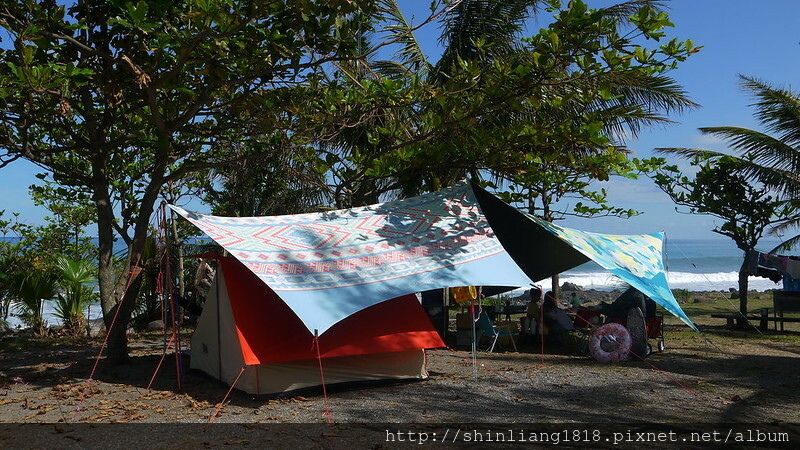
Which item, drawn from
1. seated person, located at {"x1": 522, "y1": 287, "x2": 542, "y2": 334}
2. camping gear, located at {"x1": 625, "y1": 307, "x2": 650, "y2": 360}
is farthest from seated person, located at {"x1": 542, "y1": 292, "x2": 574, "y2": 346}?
camping gear, located at {"x1": 625, "y1": 307, "x2": 650, "y2": 360}

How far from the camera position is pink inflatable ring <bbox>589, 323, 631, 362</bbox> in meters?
9.47

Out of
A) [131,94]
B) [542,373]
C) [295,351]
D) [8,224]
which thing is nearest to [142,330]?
[8,224]

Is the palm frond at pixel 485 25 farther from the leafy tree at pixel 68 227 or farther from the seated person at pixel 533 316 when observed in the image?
the leafy tree at pixel 68 227

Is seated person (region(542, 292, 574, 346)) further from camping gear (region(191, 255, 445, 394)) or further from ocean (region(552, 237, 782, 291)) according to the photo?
ocean (region(552, 237, 782, 291))

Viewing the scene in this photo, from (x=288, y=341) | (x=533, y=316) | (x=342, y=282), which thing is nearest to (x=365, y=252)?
(x=342, y=282)

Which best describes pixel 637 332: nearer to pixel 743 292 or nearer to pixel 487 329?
pixel 487 329

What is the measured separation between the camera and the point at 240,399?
7297mm

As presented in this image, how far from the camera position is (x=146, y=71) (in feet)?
24.8

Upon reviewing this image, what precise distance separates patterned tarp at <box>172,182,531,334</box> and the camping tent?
0.01 m

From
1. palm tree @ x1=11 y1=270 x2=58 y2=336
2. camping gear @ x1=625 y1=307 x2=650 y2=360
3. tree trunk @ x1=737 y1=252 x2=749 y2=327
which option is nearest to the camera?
camping gear @ x1=625 y1=307 x2=650 y2=360

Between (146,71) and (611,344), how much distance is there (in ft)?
22.6

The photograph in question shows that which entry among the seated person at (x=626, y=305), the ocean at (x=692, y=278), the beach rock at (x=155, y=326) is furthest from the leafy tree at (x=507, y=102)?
the ocean at (x=692, y=278)

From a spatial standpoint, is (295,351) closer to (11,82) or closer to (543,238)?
(11,82)

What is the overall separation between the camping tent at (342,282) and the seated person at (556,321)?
2063mm
